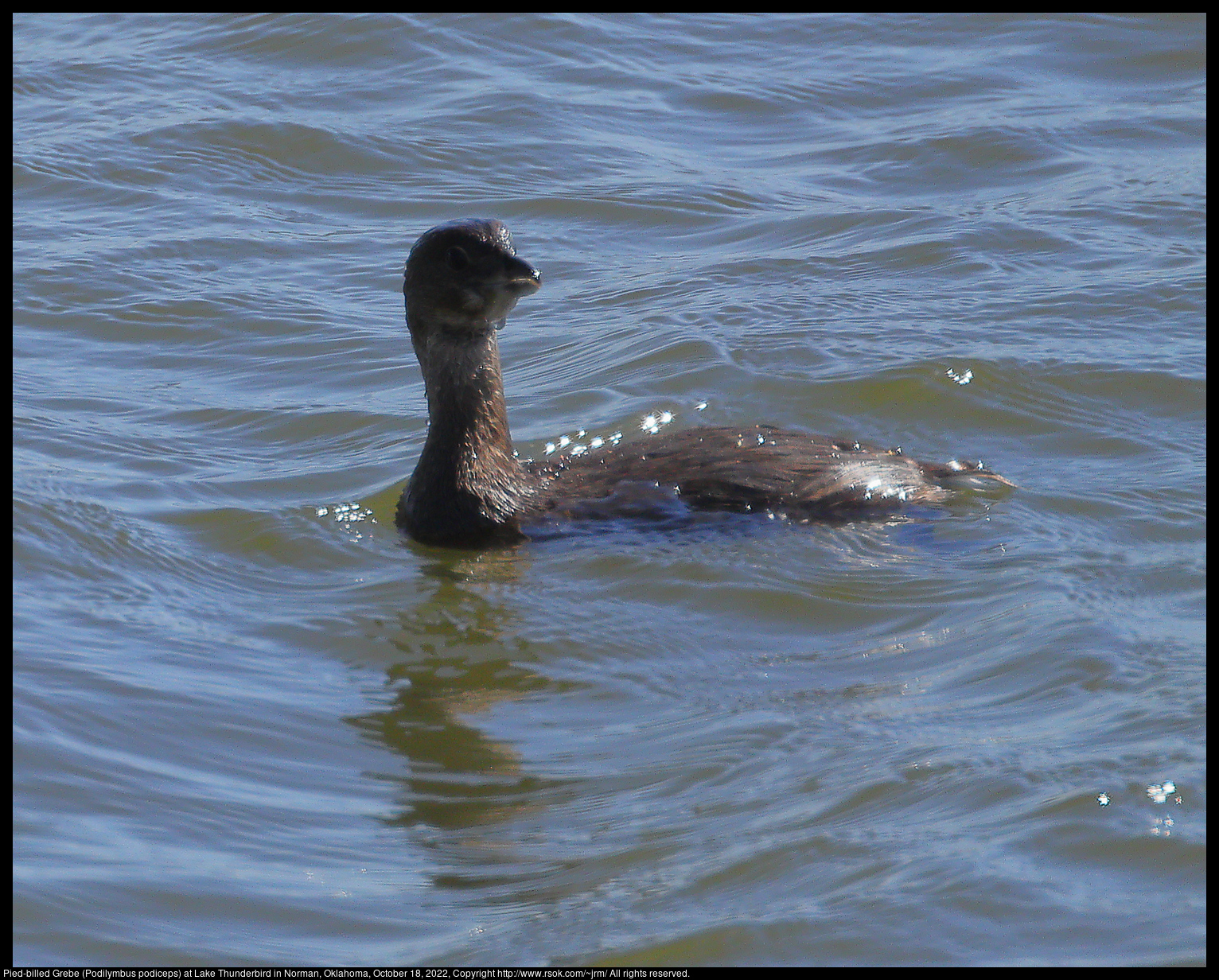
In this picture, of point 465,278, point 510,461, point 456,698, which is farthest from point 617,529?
point 456,698

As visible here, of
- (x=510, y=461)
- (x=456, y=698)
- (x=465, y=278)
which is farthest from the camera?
(x=510, y=461)

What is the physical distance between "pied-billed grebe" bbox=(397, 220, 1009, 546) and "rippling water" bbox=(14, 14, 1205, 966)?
0.66ft

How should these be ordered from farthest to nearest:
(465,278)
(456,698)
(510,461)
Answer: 1. (510,461)
2. (465,278)
3. (456,698)

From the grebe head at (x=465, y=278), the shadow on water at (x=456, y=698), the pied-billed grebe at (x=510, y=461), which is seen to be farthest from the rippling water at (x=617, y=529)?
the grebe head at (x=465, y=278)

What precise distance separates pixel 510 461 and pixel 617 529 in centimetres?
73

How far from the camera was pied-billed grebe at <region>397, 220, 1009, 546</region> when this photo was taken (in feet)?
22.8

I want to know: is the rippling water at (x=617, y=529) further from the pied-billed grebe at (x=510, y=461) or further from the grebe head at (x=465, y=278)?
the grebe head at (x=465, y=278)

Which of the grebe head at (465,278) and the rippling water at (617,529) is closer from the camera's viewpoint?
the rippling water at (617,529)

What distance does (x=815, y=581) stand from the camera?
21.3 feet

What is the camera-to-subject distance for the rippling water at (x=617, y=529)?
4.30 metres

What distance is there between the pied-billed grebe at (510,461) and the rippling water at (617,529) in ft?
0.66

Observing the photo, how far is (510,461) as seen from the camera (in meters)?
7.36

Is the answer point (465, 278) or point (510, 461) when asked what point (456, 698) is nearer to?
point (510, 461)
